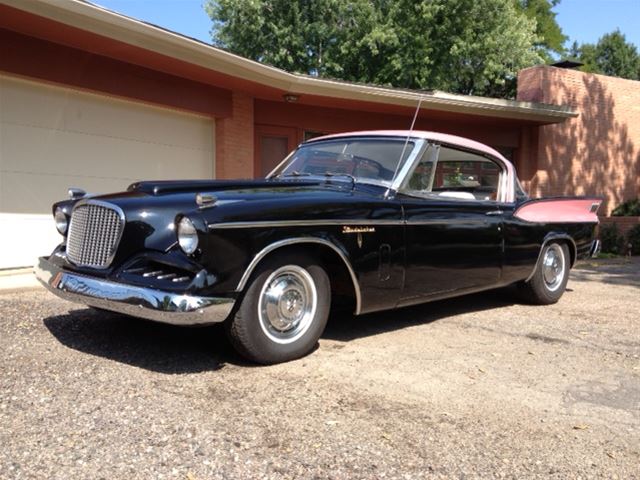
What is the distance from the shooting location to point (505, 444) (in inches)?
109

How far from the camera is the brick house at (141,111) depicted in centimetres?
727

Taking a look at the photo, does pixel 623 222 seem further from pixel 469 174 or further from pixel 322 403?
pixel 322 403

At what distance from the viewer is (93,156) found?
8.35 meters

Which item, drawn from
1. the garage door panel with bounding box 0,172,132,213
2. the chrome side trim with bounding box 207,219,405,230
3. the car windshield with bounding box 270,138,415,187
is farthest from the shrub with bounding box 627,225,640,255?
the garage door panel with bounding box 0,172,132,213

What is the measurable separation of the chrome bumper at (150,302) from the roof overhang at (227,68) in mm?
4106

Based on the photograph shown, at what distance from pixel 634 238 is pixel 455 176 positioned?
9.05 m

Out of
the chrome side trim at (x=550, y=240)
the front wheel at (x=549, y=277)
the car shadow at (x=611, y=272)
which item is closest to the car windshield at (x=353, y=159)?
the chrome side trim at (x=550, y=240)

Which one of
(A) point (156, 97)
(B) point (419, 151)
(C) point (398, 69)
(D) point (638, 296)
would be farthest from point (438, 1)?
(B) point (419, 151)

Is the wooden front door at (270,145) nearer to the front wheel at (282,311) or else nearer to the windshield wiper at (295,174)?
the windshield wiper at (295,174)

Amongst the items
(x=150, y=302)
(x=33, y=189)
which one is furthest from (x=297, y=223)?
(x=33, y=189)

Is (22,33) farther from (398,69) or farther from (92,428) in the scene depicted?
(398,69)

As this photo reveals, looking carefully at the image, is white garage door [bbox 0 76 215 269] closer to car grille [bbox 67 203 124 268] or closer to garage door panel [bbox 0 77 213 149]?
garage door panel [bbox 0 77 213 149]

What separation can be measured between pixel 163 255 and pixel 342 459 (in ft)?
5.27

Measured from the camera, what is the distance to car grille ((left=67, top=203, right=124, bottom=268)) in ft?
11.9
